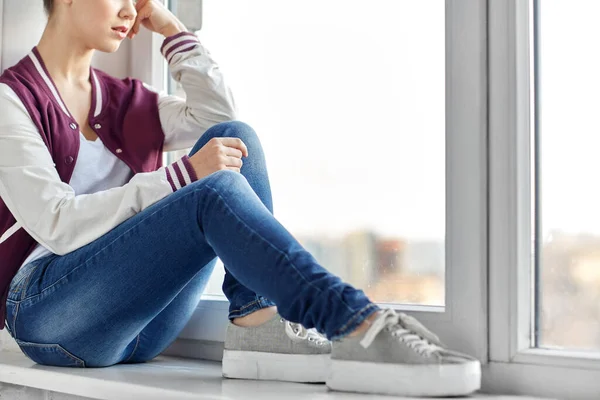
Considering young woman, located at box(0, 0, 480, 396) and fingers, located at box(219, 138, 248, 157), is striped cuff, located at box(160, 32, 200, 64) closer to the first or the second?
young woman, located at box(0, 0, 480, 396)

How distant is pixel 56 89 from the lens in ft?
4.94

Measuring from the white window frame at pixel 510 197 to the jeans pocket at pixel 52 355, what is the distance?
71 centimetres

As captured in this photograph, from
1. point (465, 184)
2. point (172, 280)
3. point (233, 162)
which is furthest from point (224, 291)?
point (465, 184)

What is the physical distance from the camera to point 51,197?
1.29 metres

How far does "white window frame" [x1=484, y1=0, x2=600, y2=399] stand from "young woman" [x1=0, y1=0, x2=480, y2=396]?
16cm

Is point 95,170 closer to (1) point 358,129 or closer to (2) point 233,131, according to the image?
(2) point 233,131

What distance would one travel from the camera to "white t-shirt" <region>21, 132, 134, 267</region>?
4.83 feet

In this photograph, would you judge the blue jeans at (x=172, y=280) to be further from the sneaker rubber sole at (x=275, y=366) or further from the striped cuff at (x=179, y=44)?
the striped cuff at (x=179, y=44)

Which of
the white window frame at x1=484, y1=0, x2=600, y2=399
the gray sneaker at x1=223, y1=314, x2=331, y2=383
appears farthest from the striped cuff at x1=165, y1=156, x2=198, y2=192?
the white window frame at x1=484, y1=0, x2=600, y2=399

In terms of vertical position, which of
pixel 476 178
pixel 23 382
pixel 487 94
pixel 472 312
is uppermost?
pixel 487 94

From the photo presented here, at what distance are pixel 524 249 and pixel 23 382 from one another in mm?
885

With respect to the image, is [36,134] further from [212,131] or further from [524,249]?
[524,249]

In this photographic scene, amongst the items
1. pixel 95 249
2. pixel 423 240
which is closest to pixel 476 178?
pixel 423 240

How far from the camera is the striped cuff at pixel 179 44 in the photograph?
1.58m
